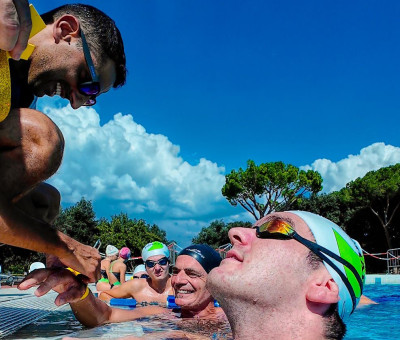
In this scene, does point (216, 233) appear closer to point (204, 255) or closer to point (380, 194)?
point (380, 194)

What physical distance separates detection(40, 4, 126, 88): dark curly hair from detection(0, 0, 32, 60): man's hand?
0.98 meters

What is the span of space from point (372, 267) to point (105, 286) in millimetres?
23468

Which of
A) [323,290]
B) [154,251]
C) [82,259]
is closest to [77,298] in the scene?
[82,259]

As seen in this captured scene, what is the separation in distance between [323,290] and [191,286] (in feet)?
8.92

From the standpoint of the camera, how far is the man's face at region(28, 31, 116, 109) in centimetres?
245

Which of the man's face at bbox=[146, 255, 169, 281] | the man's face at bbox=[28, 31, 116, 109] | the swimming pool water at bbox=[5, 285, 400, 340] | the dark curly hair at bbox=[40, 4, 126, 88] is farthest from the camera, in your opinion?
the man's face at bbox=[146, 255, 169, 281]

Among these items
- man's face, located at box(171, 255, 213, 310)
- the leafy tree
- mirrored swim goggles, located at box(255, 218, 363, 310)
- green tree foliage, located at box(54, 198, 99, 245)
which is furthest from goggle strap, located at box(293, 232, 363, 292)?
green tree foliage, located at box(54, 198, 99, 245)

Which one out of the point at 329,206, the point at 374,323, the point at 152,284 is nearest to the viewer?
the point at 374,323

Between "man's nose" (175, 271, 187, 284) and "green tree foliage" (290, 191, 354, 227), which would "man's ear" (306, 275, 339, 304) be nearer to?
"man's nose" (175, 271, 187, 284)

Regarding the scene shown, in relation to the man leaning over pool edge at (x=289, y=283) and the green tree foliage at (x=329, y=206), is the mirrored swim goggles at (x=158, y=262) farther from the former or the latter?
the green tree foliage at (x=329, y=206)

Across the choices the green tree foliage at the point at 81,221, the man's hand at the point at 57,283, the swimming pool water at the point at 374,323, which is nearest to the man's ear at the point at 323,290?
the man's hand at the point at 57,283

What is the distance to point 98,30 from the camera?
266 cm

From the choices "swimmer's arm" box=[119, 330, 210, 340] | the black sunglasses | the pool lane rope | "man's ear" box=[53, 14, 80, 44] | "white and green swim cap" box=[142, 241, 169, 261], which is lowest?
"swimmer's arm" box=[119, 330, 210, 340]

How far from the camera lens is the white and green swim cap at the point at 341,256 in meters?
2.21
